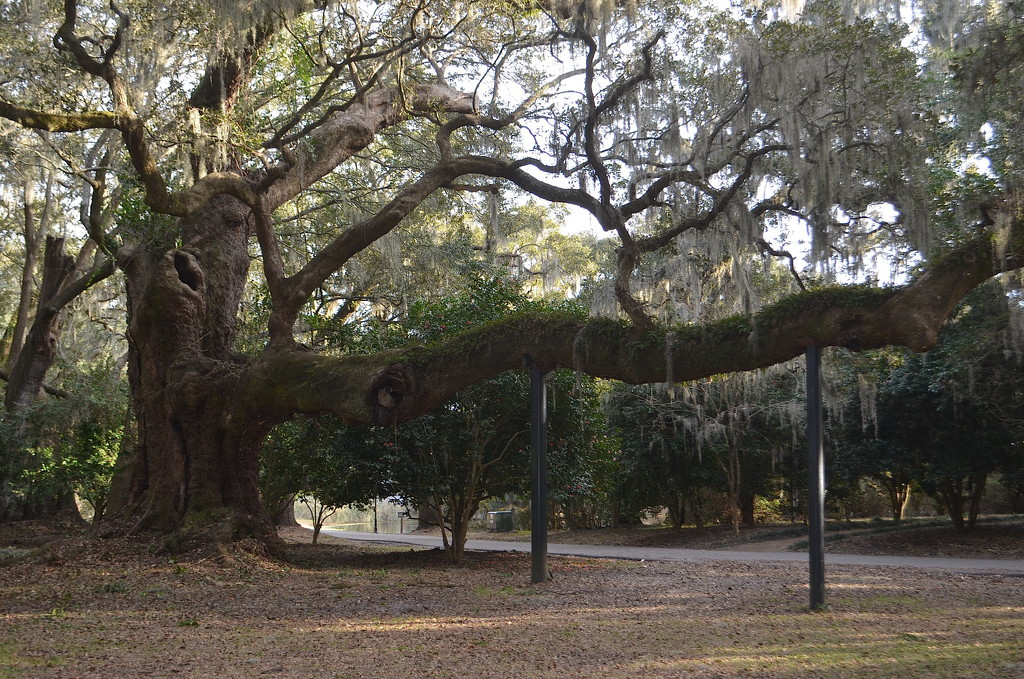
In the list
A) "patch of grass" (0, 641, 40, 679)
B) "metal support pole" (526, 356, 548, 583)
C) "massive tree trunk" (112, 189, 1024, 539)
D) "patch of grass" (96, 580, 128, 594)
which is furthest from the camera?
"metal support pole" (526, 356, 548, 583)

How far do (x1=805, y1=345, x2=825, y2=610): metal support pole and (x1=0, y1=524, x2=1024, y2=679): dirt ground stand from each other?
325 mm

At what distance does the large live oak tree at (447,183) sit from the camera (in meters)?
9.35

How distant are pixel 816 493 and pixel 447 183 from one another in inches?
278

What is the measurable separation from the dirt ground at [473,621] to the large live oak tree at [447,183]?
189 centimetres

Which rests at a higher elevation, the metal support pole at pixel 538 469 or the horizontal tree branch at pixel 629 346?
the horizontal tree branch at pixel 629 346

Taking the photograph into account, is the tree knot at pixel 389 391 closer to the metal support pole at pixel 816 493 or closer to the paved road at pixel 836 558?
the metal support pole at pixel 816 493

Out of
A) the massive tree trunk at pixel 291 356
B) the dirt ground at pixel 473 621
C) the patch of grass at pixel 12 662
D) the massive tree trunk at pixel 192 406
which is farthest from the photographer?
the massive tree trunk at pixel 192 406

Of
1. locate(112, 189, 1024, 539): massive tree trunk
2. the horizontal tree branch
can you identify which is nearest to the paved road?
the horizontal tree branch

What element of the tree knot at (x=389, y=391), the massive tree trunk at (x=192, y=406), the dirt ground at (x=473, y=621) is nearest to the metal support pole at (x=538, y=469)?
the dirt ground at (x=473, y=621)

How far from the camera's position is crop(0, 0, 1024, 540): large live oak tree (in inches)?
368

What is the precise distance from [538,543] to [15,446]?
42.9 ft

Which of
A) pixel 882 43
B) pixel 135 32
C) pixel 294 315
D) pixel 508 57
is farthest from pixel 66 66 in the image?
pixel 882 43

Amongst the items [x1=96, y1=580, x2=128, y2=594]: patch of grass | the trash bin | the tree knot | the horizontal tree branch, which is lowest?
the trash bin

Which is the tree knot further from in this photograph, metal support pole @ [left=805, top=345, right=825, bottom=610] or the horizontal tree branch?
metal support pole @ [left=805, top=345, right=825, bottom=610]
